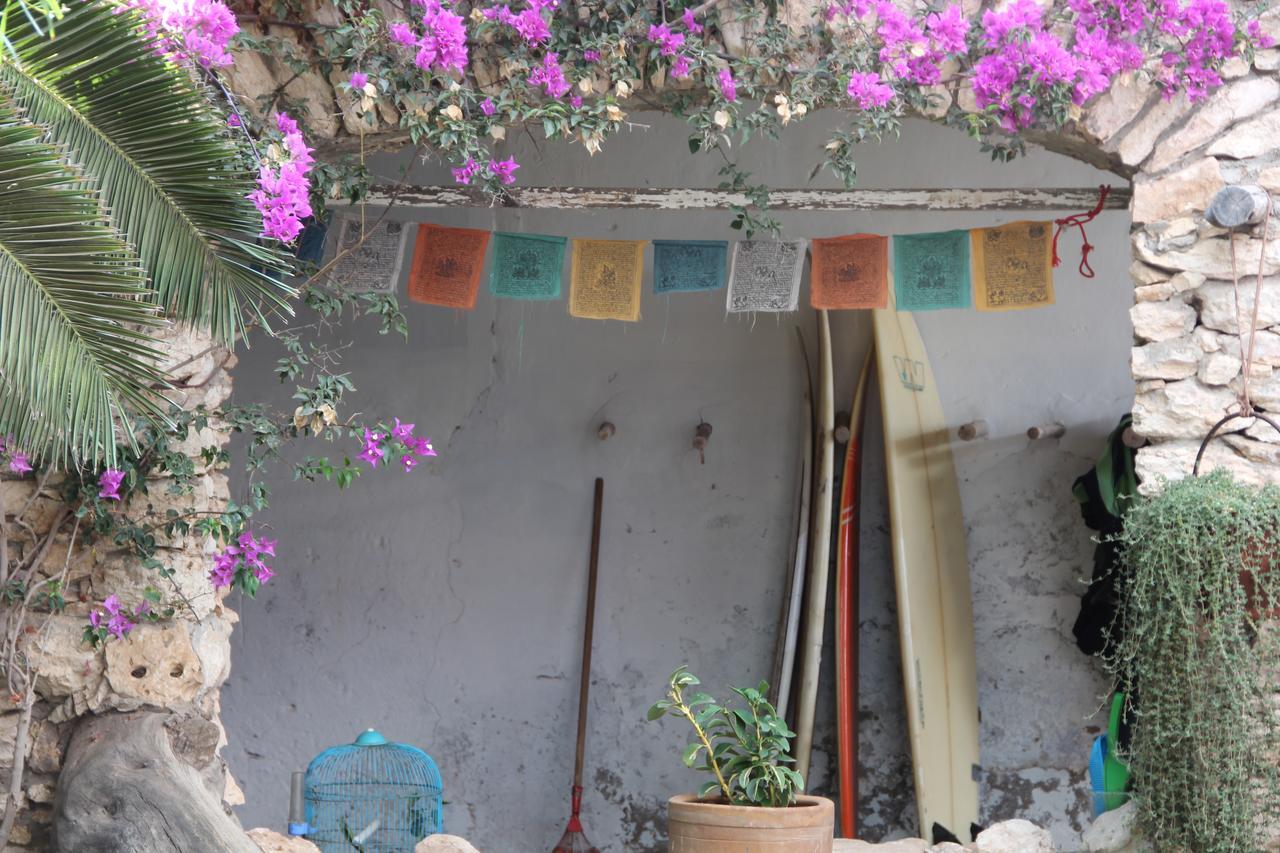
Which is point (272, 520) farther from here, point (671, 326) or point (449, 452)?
point (671, 326)

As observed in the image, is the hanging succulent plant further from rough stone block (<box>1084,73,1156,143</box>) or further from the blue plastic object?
rough stone block (<box>1084,73,1156,143</box>)

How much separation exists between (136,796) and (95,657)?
0.37 metres

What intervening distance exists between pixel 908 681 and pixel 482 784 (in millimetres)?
1564

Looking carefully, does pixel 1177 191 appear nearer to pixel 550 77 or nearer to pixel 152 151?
pixel 550 77

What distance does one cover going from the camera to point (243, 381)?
16.5 feet

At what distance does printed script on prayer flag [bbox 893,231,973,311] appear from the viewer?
3.93 meters

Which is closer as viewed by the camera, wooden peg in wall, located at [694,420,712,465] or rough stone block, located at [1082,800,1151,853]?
rough stone block, located at [1082,800,1151,853]

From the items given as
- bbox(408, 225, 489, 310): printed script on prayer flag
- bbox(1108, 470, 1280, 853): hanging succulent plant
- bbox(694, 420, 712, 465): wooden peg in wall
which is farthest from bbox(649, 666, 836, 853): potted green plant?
bbox(694, 420, 712, 465): wooden peg in wall

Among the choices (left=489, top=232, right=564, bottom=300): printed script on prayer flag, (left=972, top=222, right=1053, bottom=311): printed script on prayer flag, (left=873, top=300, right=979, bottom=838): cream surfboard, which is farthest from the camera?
(left=873, top=300, right=979, bottom=838): cream surfboard

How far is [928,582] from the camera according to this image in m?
4.51

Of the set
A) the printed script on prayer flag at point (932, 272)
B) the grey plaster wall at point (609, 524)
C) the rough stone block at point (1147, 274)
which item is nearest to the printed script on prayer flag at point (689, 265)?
the printed script on prayer flag at point (932, 272)

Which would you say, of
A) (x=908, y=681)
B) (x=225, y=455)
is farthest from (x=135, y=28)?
(x=908, y=681)

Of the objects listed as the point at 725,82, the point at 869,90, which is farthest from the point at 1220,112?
the point at 725,82

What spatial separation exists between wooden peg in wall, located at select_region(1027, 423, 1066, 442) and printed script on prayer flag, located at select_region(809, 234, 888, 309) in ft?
2.74
